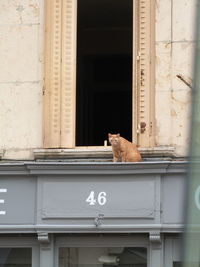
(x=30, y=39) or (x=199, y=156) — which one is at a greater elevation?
(x=30, y=39)

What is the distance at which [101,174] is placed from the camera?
1111 centimetres

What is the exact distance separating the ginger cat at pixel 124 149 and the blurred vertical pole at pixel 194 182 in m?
7.43

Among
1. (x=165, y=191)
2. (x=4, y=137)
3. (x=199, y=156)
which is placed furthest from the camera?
(x=4, y=137)

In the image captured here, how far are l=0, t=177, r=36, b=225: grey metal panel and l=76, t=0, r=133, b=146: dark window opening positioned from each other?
2.53m

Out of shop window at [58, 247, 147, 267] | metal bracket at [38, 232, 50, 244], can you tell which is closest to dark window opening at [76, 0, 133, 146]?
shop window at [58, 247, 147, 267]

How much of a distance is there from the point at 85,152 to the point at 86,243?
128 cm

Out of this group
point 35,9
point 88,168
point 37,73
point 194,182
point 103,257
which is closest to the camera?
point 194,182

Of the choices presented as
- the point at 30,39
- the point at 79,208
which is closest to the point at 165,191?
the point at 79,208

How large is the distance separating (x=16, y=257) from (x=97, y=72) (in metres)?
6.16

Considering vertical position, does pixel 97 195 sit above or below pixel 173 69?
below

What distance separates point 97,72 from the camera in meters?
16.8

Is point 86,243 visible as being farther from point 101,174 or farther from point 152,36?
point 152,36

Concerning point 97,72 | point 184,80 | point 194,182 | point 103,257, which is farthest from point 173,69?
point 194,182

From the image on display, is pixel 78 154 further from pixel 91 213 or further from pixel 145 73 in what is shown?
pixel 145 73
